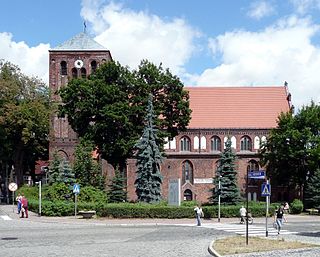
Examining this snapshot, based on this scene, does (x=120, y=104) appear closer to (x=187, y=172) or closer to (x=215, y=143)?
(x=187, y=172)

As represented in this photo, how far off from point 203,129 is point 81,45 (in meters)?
17.8

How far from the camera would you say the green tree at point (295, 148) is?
5291 cm

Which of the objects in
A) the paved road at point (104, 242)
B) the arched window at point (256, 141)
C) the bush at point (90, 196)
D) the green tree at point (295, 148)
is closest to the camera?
the paved road at point (104, 242)

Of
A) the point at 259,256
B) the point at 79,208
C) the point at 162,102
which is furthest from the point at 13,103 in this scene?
the point at 259,256

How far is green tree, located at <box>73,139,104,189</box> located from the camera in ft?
150

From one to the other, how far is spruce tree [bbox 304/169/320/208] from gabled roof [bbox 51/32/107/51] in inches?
1101

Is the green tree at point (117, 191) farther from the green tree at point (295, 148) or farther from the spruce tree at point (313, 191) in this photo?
the spruce tree at point (313, 191)

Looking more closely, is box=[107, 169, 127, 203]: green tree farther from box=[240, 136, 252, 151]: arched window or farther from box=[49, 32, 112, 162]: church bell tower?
box=[240, 136, 252, 151]: arched window

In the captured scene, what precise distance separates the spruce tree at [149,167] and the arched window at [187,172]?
23.7 m

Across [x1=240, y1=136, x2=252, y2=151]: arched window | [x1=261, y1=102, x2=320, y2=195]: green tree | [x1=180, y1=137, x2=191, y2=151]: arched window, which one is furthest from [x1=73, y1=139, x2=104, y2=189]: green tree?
[x1=240, y1=136, x2=252, y2=151]: arched window

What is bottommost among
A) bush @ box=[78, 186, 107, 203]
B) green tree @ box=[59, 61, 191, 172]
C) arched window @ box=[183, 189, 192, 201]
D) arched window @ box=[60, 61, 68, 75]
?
arched window @ box=[183, 189, 192, 201]

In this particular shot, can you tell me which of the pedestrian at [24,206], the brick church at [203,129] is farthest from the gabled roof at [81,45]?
the pedestrian at [24,206]

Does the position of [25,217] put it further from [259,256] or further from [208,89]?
[208,89]

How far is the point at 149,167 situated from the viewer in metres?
41.1
